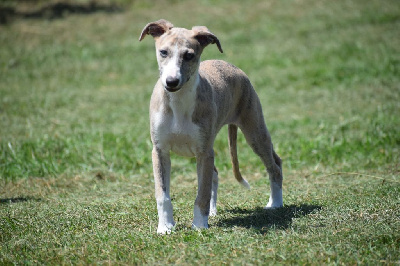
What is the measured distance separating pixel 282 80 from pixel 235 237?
9.17 m

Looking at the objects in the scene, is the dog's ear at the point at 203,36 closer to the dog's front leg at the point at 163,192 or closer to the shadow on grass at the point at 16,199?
the dog's front leg at the point at 163,192

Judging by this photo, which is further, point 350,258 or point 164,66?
point 164,66

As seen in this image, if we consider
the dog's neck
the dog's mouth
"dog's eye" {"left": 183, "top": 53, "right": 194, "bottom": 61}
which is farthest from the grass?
"dog's eye" {"left": 183, "top": 53, "right": 194, "bottom": 61}

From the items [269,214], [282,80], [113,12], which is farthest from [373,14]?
[269,214]

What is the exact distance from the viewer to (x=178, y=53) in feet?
16.5

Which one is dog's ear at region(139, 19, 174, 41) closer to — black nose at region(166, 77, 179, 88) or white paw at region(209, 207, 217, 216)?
black nose at region(166, 77, 179, 88)

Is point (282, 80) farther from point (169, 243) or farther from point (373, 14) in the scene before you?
point (169, 243)

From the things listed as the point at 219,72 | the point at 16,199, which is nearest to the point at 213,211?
the point at 219,72

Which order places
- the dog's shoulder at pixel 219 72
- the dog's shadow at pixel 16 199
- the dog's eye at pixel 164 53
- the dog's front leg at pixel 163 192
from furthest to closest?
the dog's shadow at pixel 16 199
the dog's shoulder at pixel 219 72
the dog's front leg at pixel 163 192
the dog's eye at pixel 164 53

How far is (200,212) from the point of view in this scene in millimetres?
5336

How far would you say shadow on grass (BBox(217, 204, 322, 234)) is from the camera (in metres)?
5.36

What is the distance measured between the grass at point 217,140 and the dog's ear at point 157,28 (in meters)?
1.98

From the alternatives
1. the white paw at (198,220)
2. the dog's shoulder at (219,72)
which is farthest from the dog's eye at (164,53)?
the white paw at (198,220)

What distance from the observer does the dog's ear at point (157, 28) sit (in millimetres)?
5453
